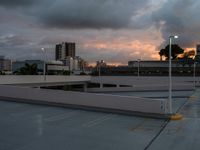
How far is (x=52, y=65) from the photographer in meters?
161

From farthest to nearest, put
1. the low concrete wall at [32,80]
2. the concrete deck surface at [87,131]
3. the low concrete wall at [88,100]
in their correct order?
the low concrete wall at [32,80] < the low concrete wall at [88,100] < the concrete deck surface at [87,131]

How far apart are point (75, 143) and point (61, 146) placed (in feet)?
2.84

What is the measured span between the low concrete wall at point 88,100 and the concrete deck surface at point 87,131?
1.03m

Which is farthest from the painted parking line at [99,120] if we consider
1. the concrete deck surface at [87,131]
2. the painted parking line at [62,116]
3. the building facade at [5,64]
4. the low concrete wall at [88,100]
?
the building facade at [5,64]

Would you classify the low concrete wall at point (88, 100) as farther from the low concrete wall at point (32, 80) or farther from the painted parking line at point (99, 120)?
the low concrete wall at point (32, 80)

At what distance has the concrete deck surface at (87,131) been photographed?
50.1ft

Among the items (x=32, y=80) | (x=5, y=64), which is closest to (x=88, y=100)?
(x=32, y=80)

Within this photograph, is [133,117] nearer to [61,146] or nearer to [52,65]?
[61,146]

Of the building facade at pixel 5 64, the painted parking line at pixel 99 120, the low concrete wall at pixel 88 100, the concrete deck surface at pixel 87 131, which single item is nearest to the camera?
the concrete deck surface at pixel 87 131

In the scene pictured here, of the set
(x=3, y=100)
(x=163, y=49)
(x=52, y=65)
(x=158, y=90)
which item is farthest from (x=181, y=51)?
(x=3, y=100)

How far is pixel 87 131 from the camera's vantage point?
60.8 ft

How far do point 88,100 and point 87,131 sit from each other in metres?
8.49

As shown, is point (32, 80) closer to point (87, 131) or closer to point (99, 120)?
point (99, 120)

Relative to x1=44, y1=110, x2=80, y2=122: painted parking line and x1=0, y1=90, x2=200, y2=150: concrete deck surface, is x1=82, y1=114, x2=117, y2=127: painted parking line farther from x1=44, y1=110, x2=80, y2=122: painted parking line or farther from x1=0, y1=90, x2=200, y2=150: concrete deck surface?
x1=44, y1=110, x2=80, y2=122: painted parking line
